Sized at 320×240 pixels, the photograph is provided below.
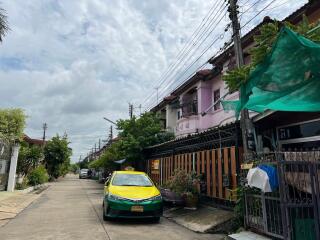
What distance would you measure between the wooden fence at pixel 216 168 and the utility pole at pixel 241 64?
4.53ft

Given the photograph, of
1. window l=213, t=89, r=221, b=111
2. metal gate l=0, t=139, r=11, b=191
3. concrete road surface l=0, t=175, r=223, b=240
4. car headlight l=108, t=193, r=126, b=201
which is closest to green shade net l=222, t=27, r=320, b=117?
concrete road surface l=0, t=175, r=223, b=240

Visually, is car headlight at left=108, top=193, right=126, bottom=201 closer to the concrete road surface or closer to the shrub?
the concrete road surface

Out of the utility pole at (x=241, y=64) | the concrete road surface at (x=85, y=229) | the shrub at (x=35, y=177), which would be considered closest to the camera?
the concrete road surface at (x=85, y=229)

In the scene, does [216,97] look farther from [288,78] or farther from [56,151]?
[56,151]

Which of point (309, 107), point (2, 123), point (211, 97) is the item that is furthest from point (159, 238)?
point (2, 123)

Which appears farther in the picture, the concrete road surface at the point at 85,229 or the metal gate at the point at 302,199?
the concrete road surface at the point at 85,229

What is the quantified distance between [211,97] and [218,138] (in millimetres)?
7787

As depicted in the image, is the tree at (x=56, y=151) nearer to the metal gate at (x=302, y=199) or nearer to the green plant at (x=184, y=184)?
the green plant at (x=184, y=184)

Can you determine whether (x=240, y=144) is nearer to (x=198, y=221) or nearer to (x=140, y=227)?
(x=198, y=221)

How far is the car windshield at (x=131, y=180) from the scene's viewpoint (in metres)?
11.2

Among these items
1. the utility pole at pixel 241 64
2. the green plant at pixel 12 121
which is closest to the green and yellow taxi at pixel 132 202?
the utility pole at pixel 241 64

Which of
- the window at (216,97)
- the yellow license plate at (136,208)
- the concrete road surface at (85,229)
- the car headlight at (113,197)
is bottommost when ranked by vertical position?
the concrete road surface at (85,229)

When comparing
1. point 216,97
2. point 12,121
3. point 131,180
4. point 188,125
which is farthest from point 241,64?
point 12,121

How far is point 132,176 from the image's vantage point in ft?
38.6
